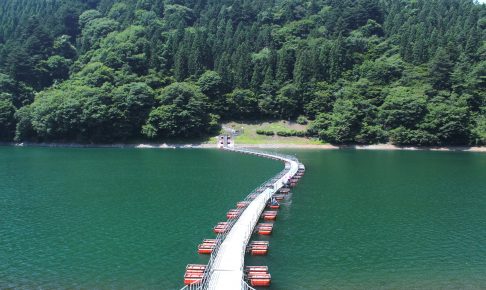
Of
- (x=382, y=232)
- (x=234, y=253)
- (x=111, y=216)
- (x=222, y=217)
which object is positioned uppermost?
(x=234, y=253)

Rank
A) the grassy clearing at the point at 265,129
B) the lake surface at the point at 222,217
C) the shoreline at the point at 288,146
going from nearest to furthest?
the lake surface at the point at 222,217, the shoreline at the point at 288,146, the grassy clearing at the point at 265,129

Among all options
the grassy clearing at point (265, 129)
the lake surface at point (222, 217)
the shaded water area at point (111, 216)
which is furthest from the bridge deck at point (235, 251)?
the grassy clearing at point (265, 129)

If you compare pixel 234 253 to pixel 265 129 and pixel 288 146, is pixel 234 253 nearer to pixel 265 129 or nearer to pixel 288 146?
pixel 288 146

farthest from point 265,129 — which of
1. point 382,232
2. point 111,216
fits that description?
point 382,232

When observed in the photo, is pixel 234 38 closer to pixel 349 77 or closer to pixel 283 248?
pixel 349 77

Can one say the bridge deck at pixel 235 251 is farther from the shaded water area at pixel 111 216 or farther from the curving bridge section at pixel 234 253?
the shaded water area at pixel 111 216

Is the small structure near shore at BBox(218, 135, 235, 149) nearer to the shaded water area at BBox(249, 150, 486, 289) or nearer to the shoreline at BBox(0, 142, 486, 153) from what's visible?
the shoreline at BBox(0, 142, 486, 153)
